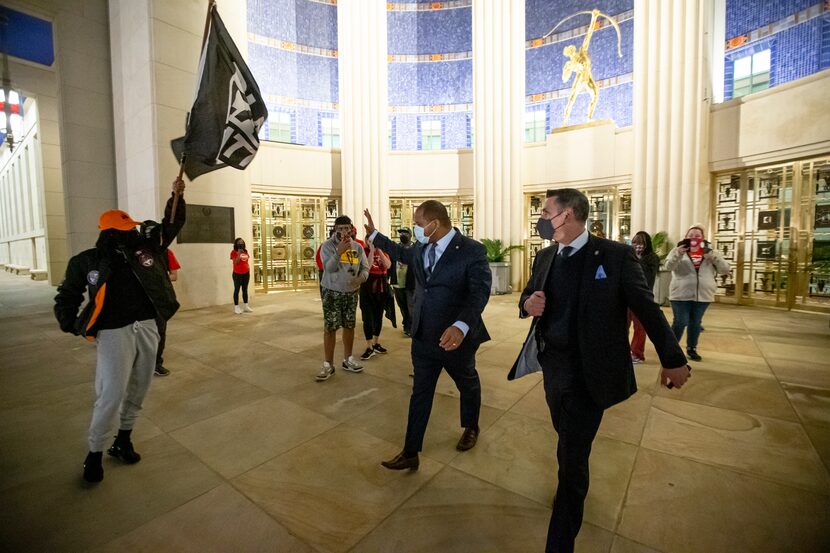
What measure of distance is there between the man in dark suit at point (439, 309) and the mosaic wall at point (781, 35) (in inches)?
534

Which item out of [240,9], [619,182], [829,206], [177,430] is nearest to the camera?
[177,430]

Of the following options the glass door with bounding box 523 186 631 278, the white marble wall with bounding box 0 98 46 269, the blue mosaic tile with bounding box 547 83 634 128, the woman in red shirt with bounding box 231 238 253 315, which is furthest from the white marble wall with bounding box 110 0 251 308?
the blue mosaic tile with bounding box 547 83 634 128

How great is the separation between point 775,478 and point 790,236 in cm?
951

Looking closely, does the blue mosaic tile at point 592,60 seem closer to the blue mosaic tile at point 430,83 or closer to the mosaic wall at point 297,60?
the blue mosaic tile at point 430,83

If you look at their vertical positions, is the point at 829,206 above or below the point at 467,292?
above

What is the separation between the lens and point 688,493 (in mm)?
2572

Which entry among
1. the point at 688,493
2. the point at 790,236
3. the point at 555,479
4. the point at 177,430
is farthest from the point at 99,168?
the point at 790,236

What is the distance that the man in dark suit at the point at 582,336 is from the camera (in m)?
1.90

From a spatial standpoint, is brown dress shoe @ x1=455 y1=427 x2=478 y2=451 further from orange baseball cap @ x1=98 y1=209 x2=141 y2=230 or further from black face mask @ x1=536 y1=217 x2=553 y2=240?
orange baseball cap @ x1=98 y1=209 x2=141 y2=230

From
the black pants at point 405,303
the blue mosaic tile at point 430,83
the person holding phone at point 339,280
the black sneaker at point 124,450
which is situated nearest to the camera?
the black sneaker at point 124,450

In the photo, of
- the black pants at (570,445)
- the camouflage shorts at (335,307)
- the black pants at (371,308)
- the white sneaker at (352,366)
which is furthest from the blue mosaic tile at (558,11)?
the black pants at (570,445)

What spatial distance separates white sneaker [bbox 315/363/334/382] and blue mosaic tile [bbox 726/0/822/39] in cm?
1528

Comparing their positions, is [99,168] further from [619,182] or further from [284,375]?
[619,182]

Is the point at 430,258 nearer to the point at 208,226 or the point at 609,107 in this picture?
the point at 208,226
